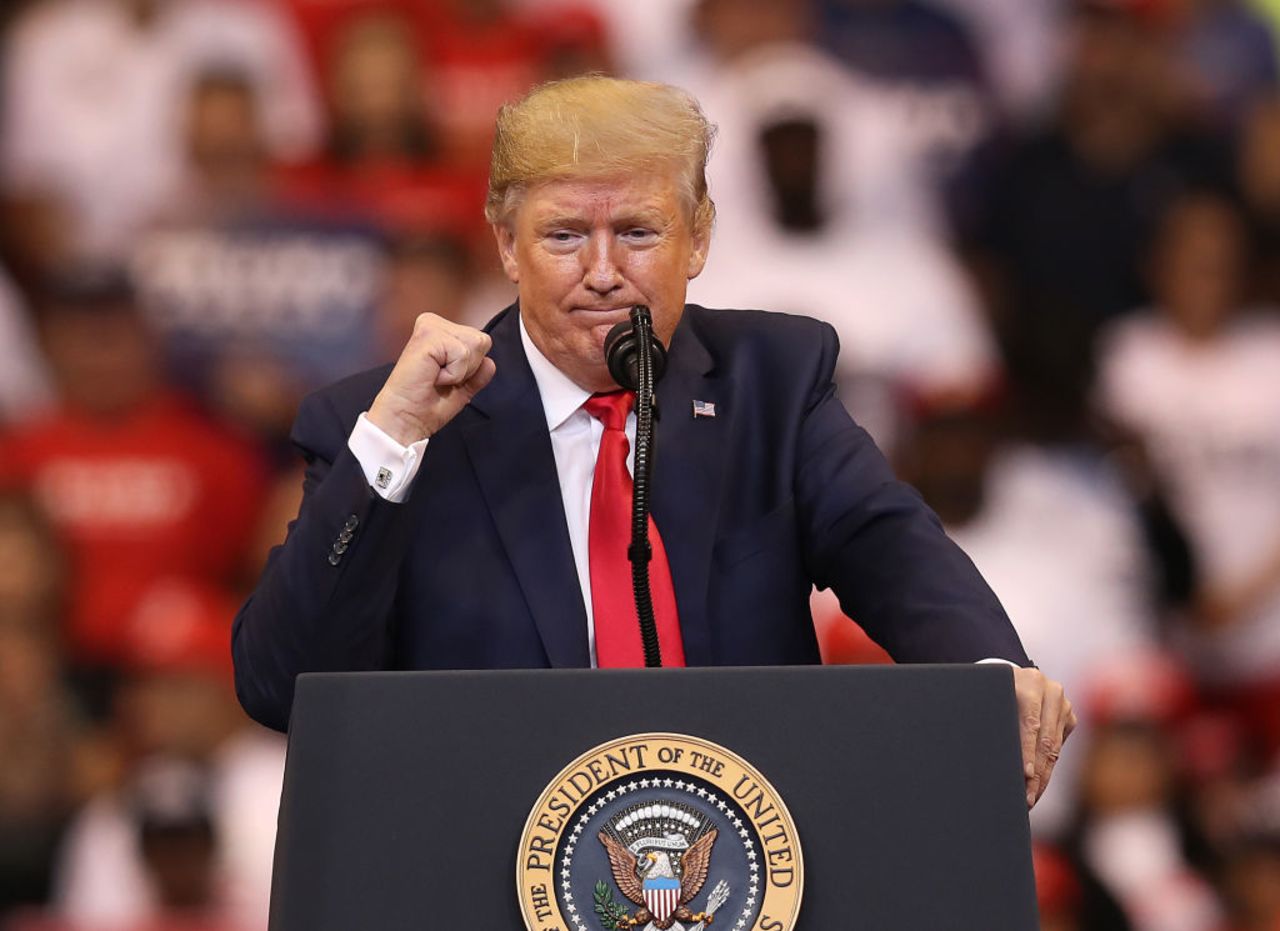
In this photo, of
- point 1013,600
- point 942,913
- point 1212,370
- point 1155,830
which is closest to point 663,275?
point 942,913

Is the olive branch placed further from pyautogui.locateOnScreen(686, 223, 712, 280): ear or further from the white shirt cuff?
pyautogui.locateOnScreen(686, 223, 712, 280): ear

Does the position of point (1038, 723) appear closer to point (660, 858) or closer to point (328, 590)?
point (660, 858)

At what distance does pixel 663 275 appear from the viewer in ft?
6.43

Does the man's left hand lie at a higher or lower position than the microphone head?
lower

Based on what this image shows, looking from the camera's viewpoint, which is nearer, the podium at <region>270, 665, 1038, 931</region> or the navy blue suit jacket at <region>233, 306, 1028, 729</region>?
the podium at <region>270, 665, 1038, 931</region>

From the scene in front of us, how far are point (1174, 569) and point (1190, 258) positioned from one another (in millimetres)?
866

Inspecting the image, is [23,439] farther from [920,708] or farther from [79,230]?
[920,708]

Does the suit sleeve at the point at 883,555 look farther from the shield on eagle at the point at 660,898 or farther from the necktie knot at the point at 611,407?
the shield on eagle at the point at 660,898

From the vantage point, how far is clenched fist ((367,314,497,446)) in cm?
178

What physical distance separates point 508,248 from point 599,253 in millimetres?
161

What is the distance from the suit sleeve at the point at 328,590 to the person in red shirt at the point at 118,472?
2.95m

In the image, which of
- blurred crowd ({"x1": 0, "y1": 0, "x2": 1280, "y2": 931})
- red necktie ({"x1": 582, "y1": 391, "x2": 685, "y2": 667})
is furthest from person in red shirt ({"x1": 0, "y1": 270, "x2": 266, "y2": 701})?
red necktie ({"x1": 582, "y1": 391, "x2": 685, "y2": 667})

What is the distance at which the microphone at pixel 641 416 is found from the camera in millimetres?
1715

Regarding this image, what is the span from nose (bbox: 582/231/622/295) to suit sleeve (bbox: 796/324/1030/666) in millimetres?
268
